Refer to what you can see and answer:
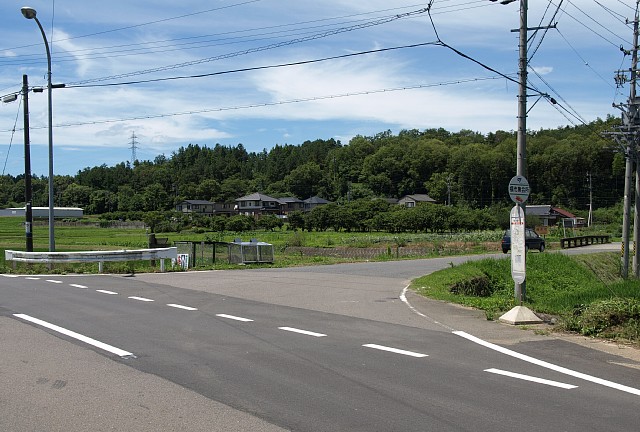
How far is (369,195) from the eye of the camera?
157 m

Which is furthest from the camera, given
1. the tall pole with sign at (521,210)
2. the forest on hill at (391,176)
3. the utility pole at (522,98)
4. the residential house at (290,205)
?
the residential house at (290,205)

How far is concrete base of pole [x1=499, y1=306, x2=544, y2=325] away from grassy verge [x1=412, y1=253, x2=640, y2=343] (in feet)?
1.67

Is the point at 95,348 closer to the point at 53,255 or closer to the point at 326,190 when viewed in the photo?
the point at 53,255

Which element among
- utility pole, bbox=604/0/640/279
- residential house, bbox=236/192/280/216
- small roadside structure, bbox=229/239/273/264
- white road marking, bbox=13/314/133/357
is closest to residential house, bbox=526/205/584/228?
residential house, bbox=236/192/280/216

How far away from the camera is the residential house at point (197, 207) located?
150 m

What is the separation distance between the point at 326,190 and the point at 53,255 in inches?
5831

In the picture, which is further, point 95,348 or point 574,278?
point 574,278


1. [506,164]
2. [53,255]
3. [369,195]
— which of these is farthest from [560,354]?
[369,195]

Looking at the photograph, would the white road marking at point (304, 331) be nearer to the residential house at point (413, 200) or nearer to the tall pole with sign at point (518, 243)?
the tall pole with sign at point (518, 243)

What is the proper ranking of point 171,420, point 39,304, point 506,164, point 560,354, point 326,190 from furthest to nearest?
point 326,190 < point 506,164 < point 39,304 < point 560,354 < point 171,420

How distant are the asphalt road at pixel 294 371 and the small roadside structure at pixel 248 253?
15309mm

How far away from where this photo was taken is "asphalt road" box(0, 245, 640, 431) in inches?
232

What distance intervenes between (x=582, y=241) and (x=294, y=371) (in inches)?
2013

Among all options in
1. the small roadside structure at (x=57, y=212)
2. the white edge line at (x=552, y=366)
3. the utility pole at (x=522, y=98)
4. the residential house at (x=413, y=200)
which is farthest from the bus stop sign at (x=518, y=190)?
the residential house at (x=413, y=200)
